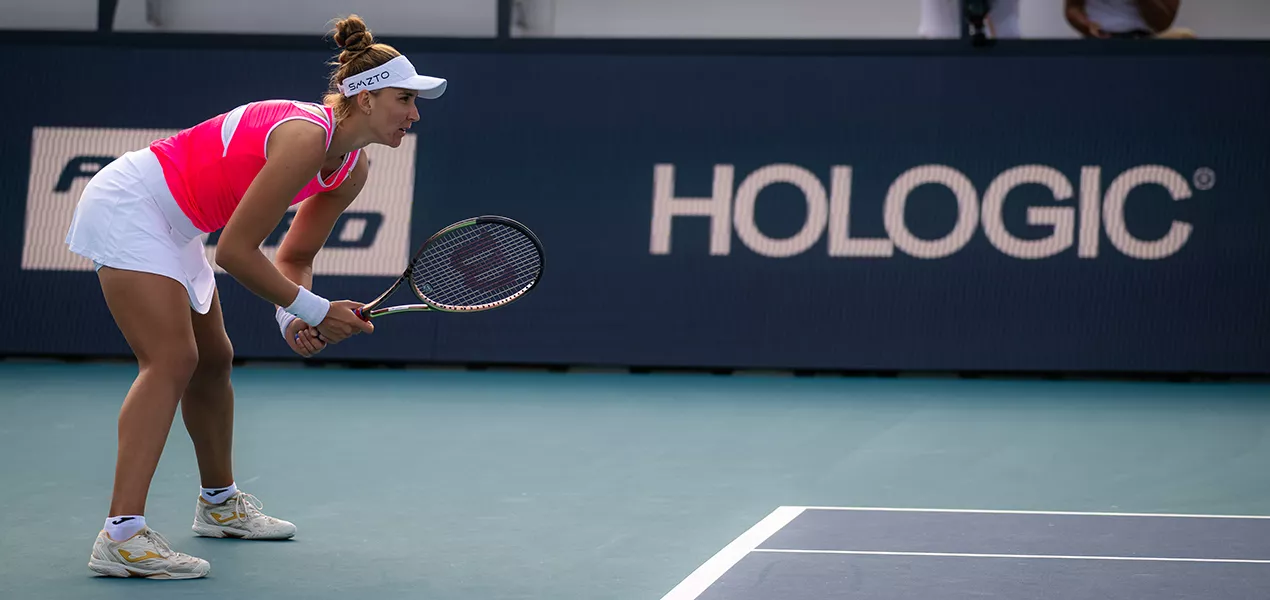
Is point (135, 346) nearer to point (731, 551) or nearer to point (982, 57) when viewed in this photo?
point (731, 551)

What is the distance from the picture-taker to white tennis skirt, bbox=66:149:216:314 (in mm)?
3492

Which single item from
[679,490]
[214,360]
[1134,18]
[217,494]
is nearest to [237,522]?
[217,494]

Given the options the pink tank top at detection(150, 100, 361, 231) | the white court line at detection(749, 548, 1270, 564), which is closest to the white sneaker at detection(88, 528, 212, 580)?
the pink tank top at detection(150, 100, 361, 231)

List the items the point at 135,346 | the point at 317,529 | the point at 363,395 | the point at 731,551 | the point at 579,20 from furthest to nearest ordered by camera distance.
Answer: the point at 579,20
the point at 363,395
the point at 317,529
the point at 731,551
the point at 135,346

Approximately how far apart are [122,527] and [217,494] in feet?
1.72

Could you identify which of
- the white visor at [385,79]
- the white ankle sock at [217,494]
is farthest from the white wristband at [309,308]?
the white ankle sock at [217,494]

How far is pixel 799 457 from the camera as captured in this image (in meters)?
5.52

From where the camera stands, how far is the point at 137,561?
340 centimetres

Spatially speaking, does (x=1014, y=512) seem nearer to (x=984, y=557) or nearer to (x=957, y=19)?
(x=984, y=557)

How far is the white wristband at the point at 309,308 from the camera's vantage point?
343 cm

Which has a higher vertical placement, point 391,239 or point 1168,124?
point 1168,124

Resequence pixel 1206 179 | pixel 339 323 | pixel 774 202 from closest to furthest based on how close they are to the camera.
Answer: pixel 339 323 → pixel 1206 179 → pixel 774 202

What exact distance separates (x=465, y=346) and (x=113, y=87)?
2676mm

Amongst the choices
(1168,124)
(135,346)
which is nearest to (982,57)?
(1168,124)
